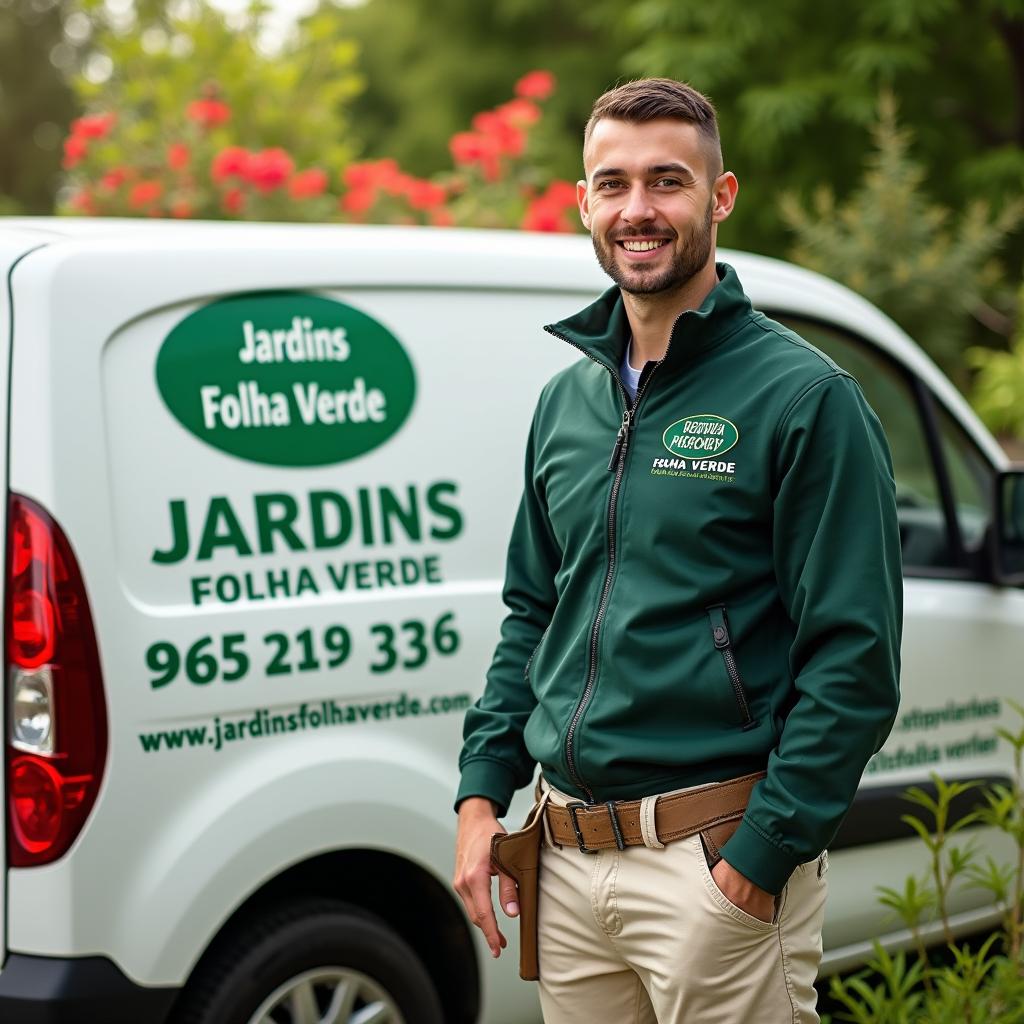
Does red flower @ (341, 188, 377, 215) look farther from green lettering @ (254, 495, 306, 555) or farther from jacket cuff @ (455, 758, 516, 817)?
jacket cuff @ (455, 758, 516, 817)

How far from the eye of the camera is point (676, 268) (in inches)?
82.2

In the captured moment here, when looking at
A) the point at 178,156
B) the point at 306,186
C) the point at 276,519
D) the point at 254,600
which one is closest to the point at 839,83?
the point at 306,186

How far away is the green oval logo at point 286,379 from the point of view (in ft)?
9.46

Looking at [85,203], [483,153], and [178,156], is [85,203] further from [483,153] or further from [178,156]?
[483,153]

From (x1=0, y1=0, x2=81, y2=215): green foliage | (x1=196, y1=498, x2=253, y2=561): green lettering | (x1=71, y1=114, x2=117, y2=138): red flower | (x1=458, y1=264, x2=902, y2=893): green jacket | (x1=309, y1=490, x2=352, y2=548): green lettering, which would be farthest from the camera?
(x1=0, y1=0, x2=81, y2=215): green foliage

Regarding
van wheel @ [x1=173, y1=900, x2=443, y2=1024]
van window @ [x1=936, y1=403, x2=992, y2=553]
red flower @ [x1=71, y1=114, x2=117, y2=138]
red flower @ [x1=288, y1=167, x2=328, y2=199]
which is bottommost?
van wheel @ [x1=173, y1=900, x2=443, y2=1024]

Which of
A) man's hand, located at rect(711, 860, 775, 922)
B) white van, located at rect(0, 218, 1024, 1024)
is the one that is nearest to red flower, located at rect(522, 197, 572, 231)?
white van, located at rect(0, 218, 1024, 1024)

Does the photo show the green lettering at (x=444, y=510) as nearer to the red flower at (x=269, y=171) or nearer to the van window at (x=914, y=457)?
the van window at (x=914, y=457)

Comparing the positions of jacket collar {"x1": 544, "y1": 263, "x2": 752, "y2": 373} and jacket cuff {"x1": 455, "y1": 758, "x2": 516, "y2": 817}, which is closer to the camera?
jacket collar {"x1": 544, "y1": 263, "x2": 752, "y2": 373}

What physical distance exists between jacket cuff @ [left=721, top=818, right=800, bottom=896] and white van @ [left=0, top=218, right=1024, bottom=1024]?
1.19 m

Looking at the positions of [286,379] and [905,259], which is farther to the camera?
[905,259]

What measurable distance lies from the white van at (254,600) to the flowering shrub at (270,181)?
168 inches

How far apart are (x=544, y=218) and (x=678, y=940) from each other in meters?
5.69

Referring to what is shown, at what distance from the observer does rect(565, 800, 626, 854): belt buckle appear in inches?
82.7
